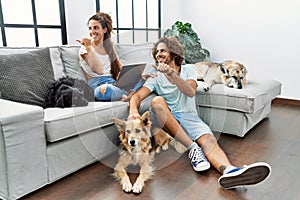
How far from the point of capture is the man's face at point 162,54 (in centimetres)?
154

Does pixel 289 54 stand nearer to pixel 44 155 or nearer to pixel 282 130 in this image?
pixel 282 130

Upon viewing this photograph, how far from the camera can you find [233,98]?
2398 millimetres

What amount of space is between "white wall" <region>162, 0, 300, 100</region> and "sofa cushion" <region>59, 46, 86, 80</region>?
2233 millimetres

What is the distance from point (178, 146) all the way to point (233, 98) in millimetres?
756

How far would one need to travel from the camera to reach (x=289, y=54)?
11.7 ft

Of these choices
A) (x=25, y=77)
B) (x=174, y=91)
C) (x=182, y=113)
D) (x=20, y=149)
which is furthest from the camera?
(x=182, y=113)

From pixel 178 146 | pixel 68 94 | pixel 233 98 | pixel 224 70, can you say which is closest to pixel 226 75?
pixel 224 70

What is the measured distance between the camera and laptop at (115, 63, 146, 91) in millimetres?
1674

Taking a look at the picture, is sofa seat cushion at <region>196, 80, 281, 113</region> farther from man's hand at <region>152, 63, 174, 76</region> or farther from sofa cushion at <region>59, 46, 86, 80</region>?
sofa cushion at <region>59, 46, 86, 80</region>

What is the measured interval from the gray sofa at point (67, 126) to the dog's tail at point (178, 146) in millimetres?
389

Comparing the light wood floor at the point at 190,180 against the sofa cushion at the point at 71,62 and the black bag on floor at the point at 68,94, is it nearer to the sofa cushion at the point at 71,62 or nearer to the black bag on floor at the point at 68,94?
the black bag on floor at the point at 68,94

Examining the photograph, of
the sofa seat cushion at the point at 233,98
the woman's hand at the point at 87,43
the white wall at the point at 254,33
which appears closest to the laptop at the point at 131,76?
the woman's hand at the point at 87,43

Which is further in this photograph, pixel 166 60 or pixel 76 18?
pixel 76 18

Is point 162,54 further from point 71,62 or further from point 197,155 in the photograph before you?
point 71,62
